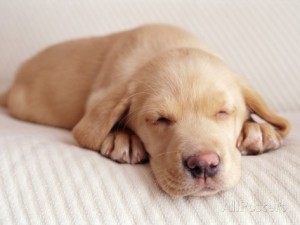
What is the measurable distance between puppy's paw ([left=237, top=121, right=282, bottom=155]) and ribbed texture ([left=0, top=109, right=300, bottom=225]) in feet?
0.74

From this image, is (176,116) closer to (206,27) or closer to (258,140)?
(258,140)

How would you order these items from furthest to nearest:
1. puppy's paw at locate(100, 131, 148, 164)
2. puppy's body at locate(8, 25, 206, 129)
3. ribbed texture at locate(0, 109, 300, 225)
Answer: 1. puppy's body at locate(8, 25, 206, 129)
2. puppy's paw at locate(100, 131, 148, 164)
3. ribbed texture at locate(0, 109, 300, 225)

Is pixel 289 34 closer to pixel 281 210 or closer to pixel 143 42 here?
pixel 143 42

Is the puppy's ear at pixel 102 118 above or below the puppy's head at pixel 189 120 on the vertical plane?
below

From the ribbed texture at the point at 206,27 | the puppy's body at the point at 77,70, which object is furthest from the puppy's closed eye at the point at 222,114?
the ribbed texture at the point at 206,27

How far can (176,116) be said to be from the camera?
210 centimetres

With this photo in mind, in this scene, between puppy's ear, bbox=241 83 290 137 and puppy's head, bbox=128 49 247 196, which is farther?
puppy's ear, bbox=241 83 290 137

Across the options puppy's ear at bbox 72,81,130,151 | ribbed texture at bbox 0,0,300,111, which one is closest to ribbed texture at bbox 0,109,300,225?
puppy's ear at bbox 72,81,130,151

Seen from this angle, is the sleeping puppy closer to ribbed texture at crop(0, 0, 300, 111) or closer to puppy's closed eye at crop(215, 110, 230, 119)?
puppy's closed eye at crop(215, 110, 230, 119)

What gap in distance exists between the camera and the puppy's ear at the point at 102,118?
88.0 inches

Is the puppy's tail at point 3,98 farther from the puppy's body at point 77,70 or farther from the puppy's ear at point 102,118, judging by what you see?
the puppy's ear at point 102,118

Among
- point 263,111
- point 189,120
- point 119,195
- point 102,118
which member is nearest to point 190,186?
point 119,195

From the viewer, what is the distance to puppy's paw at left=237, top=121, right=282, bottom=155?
221 cm

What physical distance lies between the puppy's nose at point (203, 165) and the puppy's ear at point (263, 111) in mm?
668
